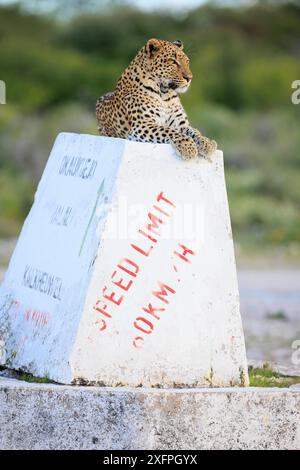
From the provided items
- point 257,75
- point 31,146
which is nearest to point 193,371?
point 31,146

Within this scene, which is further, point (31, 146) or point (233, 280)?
point (31, 146)

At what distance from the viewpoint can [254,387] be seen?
10406 mm

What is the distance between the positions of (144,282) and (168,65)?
1796 millimetres

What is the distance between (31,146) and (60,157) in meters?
22.0

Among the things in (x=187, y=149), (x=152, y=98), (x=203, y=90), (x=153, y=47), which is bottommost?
(x=187, y=149)

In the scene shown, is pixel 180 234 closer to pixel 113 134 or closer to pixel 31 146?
pixel 113 134

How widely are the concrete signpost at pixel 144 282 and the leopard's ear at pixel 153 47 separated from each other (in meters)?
1.07

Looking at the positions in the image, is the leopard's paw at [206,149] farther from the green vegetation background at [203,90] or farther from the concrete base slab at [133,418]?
the green vegetation background at [203,90]

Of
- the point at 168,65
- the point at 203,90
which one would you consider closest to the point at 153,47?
the point at 168,65

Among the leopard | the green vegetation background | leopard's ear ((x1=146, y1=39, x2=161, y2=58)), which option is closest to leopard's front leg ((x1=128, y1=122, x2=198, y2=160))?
the leopard

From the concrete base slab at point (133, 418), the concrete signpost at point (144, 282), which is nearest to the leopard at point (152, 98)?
the concrete signpost at point (144, 282)

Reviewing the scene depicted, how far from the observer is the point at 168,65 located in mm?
11352

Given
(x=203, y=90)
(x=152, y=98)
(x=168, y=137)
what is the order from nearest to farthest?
(x=168, y=137), (x=152, y=98), (x=203, y=90)

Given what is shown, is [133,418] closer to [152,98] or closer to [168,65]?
[152,98]
